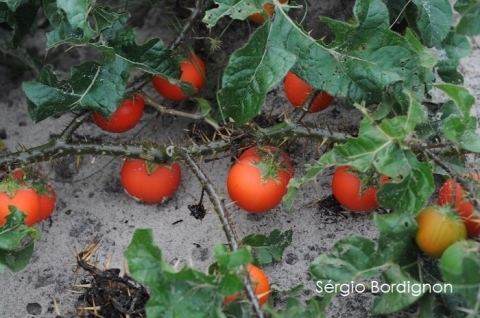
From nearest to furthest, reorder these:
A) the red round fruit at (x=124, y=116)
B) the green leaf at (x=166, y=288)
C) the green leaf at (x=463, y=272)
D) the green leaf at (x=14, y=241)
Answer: the green leaf at (x=463, y=272) < the green leaf at (x=166, y=288) < the green leaf at (x=14, y=241) < the red round fruit at (x=124, y=116)

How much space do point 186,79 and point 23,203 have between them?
1.97ft

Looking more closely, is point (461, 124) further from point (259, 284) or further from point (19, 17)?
point (19, 17)

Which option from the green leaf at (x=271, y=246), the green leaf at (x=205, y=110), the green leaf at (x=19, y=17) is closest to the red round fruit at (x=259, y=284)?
the green leaf at (x=271, y=246)

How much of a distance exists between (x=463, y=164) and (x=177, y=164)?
82 centimetres

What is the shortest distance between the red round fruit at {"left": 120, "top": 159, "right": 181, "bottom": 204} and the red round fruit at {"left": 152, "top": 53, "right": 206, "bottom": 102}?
0.76 ft

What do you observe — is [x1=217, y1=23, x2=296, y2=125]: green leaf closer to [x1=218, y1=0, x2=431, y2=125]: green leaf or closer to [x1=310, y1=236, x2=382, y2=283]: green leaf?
[x1=218, y1=0, x2=431, y2=125]: green leaf

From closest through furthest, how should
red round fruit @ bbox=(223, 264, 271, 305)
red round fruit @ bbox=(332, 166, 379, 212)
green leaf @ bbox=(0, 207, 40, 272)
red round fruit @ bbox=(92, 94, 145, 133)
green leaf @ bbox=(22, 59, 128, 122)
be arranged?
red round fruit @ bbox=(223, 264, 271, 305)
green leaf @ bbox=(0, 207, 40, 272)
red round fruit @ bbox=(332, 166, 379, 212)
green leaf @ bbox=(22, 59, 128, 122)
red round fruit @ bbox=(92, 94, 145, 133)

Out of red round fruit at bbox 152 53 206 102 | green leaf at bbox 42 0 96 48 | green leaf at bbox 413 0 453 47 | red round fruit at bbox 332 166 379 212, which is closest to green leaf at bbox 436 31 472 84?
green leaf at bbox 413 0 453 47

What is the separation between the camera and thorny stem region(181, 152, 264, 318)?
1601 millimetres

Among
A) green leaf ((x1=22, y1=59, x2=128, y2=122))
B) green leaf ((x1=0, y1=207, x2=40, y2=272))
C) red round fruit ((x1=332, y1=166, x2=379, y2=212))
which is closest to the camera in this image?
green leaf ((x1=0, y1=207, x2=40, y2=272))

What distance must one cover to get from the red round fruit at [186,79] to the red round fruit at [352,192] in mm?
530

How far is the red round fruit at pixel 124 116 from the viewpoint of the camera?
216 cm

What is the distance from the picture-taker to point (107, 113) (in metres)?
2.05

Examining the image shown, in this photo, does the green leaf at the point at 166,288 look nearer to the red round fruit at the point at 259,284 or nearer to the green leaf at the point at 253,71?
the red round fruit at the point at 259,284
